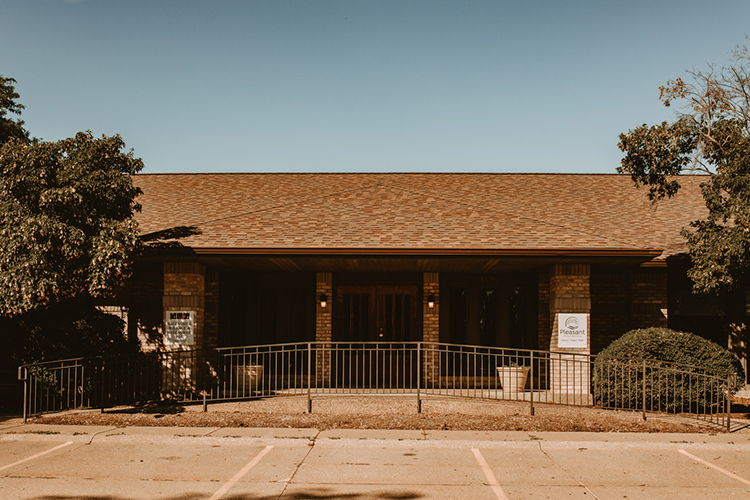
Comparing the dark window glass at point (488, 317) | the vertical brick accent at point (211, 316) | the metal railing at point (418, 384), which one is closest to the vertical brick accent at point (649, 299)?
the metal railing at point (418, 384)

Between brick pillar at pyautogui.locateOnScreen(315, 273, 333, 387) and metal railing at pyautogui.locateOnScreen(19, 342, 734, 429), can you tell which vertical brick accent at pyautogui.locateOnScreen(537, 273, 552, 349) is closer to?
metal railing at pyautogui.locateOnScreen(19, 342, 734, 429)

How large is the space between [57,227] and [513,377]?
915 centimetres

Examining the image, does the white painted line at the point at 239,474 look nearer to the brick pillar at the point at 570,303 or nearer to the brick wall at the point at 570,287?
the brick pillar at the point at 570,303

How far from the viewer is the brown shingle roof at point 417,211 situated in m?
12.5

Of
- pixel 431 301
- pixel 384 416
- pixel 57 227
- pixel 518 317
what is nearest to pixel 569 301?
pixel 518 317

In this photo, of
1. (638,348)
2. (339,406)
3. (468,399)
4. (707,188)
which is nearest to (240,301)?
(339,406)

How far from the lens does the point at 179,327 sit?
12547 millimetres

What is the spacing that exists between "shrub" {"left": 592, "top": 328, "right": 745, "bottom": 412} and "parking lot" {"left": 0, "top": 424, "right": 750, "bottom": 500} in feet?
4.78

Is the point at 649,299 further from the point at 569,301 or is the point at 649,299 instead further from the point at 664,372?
the point at 664,372

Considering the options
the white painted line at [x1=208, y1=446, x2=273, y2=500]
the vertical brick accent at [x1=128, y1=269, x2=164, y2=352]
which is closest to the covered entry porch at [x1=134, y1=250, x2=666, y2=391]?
the vertical brick accent at [x1=128, y1=269, x2=164, y2=352]

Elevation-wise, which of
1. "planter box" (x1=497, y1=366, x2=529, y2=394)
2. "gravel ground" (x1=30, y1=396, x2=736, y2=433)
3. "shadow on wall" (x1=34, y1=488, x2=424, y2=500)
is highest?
"planter box" (x1=497, y1=366, x2=529, y2=394)

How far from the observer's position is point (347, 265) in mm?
13656

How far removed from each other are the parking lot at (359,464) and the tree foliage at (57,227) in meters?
2.25

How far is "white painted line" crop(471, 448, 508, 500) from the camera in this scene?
621 centimetres
